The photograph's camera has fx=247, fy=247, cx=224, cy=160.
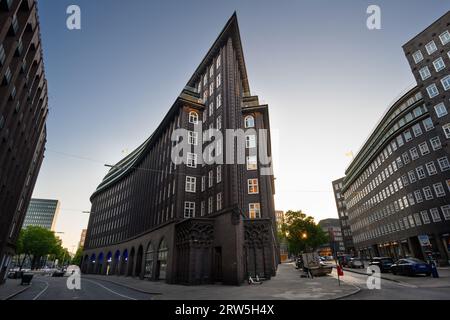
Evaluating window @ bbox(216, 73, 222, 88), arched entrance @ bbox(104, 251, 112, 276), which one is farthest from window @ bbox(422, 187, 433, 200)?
arched entrance @ bbox(104, 251, 112, 276)

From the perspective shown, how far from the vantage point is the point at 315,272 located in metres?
29.0

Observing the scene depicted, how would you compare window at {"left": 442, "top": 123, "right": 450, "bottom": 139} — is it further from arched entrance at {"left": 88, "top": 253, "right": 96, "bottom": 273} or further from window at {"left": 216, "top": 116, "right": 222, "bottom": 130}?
arched entrance at {"left": 88, "top": 253, "right": 96, "bottom": 273}

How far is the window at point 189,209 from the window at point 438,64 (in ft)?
143

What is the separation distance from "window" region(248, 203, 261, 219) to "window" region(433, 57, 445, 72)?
36179 mm

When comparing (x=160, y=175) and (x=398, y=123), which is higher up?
(x=398, y=123)

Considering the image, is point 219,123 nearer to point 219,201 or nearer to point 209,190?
point 209,190

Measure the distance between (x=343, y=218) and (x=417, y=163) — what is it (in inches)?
2349

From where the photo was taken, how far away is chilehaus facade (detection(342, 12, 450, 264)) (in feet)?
127

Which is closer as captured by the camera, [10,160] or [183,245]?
[10,160]

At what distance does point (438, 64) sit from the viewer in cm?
3925

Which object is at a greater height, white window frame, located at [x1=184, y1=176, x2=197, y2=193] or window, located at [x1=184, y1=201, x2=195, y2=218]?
white window frame, located at [x1=184, y1=176, x2=197, y2=193]

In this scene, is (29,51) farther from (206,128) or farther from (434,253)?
(434,253)

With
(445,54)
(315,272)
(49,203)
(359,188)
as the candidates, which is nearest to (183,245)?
(315,272)

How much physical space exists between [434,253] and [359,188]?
36.7m
